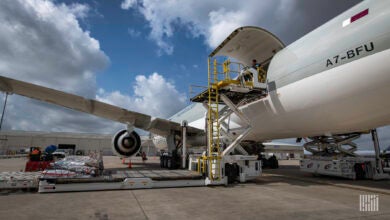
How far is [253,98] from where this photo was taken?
9812 mm

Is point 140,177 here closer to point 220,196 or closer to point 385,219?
point 220,196

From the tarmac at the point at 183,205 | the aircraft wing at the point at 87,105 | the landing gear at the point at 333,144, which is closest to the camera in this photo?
the tarmac at the point at 183,205

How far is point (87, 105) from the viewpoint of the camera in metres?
11.9

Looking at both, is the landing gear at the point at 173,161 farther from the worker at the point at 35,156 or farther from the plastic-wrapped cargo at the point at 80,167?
the worker at the point at 35,156

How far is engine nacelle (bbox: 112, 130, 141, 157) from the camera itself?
12203 millimetres

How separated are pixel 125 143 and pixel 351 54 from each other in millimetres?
10098

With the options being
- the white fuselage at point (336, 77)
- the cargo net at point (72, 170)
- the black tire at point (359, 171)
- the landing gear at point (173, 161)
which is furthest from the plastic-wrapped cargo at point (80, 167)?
the black tire at point (359, 171)

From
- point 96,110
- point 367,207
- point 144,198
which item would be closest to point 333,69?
point 367,207

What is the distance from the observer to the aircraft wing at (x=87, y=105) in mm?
9883

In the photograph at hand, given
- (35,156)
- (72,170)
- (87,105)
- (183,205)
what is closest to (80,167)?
(72,170)

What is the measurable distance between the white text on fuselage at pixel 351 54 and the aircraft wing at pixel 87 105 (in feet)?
30.5

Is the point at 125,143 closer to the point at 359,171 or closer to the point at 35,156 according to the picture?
the point at 35,156

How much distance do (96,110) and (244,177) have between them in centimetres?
815

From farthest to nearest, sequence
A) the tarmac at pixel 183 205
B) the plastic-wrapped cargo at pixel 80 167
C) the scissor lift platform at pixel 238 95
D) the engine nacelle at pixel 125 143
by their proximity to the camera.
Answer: the engine nacelle at pixel 125 143 → the scissor lift platform at pixel 238 95 → the plastic-wrapped cargo at pixel 80 167 → the tarmac at pixel 183 205
